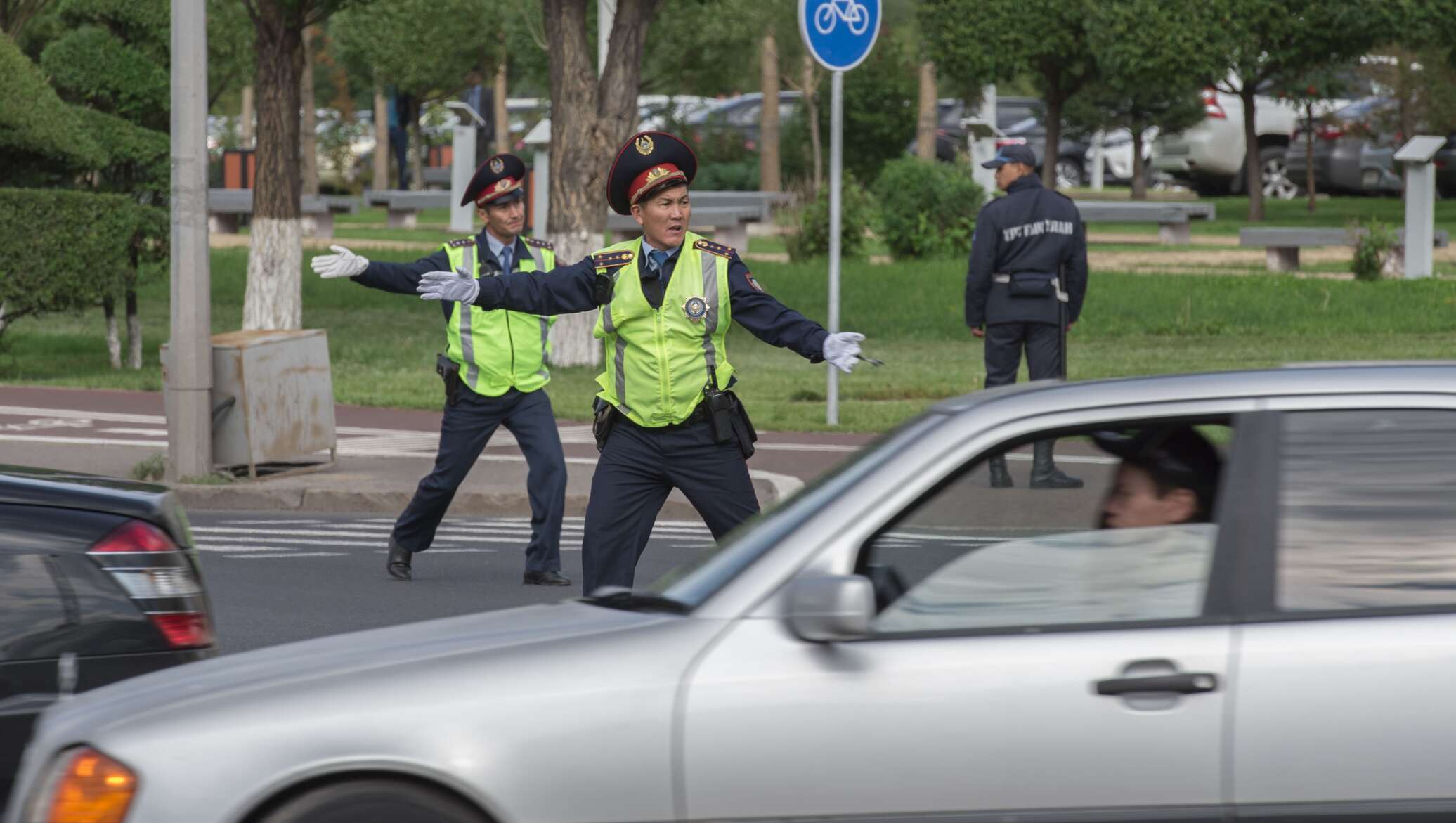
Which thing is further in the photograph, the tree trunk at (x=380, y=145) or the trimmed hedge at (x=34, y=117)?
the tree trunk at (x=380, y=145)

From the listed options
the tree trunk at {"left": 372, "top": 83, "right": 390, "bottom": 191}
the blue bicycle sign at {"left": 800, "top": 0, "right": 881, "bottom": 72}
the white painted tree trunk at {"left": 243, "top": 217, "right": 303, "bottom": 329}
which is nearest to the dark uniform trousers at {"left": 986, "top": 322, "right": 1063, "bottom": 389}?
the blue bicycle sign at {"left": 800, "top": 0, "right": 881, "bottom": 72}

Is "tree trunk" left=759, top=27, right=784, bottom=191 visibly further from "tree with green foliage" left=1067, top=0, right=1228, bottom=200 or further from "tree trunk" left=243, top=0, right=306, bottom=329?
"tree trunk" left=243, top=0, right=306, bottom=329

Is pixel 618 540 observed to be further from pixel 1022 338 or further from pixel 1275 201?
pixel 1275 201

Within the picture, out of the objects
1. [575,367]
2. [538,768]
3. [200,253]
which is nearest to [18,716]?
[538,768]

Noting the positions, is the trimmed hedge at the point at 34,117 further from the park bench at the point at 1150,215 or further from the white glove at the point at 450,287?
the park bench at the point at 1150,215

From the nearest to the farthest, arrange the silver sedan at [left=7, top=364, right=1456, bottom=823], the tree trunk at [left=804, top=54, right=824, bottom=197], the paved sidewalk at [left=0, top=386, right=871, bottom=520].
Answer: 1. the silver sedan at [left=7, top=364, right=1456, bottom=823]
2. the paved sidewalk at [left=0, top=386, right=871, bottom=520]
3. the tree trunk at [left=804, top=54, right=824, bottom=197]

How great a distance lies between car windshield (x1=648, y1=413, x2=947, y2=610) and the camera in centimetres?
423

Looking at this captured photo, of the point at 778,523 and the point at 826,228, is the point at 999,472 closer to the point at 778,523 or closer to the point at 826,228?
the point at 778,523

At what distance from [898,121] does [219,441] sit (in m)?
35.3

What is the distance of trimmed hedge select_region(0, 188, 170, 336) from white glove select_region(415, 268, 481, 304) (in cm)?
1340

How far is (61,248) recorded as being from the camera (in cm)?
1947

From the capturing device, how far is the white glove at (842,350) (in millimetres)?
6777

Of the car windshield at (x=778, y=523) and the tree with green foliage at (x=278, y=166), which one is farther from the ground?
the tree with green foliage at (x=278, y=166)

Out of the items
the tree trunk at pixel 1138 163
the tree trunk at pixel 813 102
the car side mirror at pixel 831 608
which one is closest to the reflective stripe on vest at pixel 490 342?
the car side mirror at pixel 831 608
